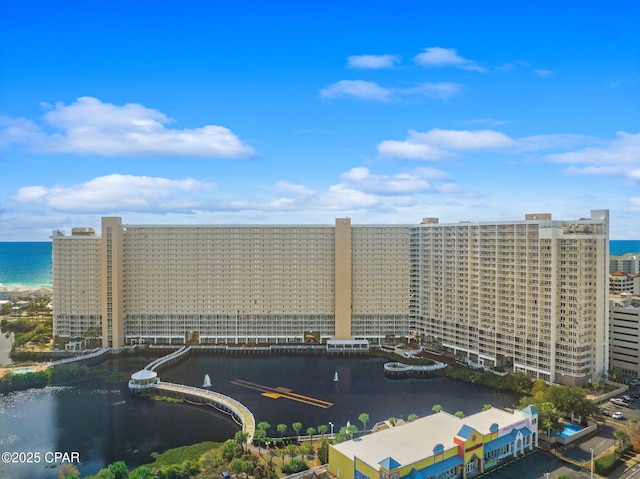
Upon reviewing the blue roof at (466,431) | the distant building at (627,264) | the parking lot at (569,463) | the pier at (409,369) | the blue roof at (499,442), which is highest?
the distant building at (627,264)

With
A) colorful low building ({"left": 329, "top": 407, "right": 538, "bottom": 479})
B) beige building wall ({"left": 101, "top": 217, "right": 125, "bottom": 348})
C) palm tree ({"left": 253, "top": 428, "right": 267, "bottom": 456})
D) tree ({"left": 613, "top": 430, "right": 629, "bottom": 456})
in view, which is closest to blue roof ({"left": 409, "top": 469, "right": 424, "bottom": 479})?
colorful low building ({"left": 329, "top": 407, "right": 538, "bottom": 479})

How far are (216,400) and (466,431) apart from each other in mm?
24259

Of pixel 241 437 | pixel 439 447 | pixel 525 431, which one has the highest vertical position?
pixel 439 447

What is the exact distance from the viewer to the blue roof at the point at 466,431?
30959 mm

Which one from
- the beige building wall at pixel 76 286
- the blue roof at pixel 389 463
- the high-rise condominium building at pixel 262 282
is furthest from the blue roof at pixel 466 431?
the beige building wall at pixel 76 286

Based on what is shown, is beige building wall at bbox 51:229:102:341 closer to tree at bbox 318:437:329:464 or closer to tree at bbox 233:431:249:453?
tree at bbox 233:431:249:453

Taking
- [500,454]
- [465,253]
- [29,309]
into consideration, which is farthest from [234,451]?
[29,309]

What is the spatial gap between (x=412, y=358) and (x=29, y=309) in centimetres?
7087

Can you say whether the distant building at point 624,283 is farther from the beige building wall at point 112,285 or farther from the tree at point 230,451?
the beige building wall at point 112,285

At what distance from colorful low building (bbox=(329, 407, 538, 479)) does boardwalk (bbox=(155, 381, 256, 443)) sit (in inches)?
393

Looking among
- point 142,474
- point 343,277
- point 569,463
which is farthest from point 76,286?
point 569,463

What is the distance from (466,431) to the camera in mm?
31219

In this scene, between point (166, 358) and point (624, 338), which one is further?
point (166, 358)

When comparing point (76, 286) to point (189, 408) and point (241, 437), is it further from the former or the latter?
point (241, 437)
